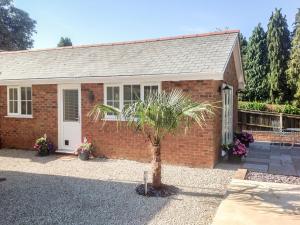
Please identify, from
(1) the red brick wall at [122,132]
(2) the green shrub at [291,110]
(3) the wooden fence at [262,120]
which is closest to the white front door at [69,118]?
(1) the red brick wall at [122,132]


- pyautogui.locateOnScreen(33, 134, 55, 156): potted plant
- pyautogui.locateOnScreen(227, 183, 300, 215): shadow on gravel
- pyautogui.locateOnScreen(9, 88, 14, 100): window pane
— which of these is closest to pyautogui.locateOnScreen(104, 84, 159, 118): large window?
pyautogui.locateOnScreen(33, 134, 55, 156): potted plant

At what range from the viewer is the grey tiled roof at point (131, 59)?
10.2 meters

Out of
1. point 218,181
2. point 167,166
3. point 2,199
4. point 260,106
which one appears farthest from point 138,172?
point 260,106

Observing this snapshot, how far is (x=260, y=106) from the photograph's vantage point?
2233 centimetres

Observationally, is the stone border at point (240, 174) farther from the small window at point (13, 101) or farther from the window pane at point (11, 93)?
the window pane at point (11, 93)

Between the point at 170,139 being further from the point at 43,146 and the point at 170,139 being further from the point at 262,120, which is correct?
the point at 262,120

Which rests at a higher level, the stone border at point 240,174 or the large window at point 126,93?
the large window at point 126,93

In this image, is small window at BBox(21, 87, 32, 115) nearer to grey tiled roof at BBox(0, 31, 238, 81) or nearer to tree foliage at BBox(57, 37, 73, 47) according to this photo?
grey tiled roof at BBox(0, 31, 238, 81)

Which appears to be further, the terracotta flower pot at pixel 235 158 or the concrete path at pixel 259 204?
the terracotta flower pot at pixel 235 158

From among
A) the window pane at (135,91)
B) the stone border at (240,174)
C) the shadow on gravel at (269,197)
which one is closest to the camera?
the shadow on gravel at (269,197)

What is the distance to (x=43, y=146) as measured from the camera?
38.3 ft

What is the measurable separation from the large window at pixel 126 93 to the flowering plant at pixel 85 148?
4.06 feet

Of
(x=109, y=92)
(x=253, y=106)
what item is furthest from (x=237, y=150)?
(x=253, y=106)

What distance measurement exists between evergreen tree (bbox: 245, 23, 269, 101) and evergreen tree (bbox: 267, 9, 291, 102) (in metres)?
1.36
